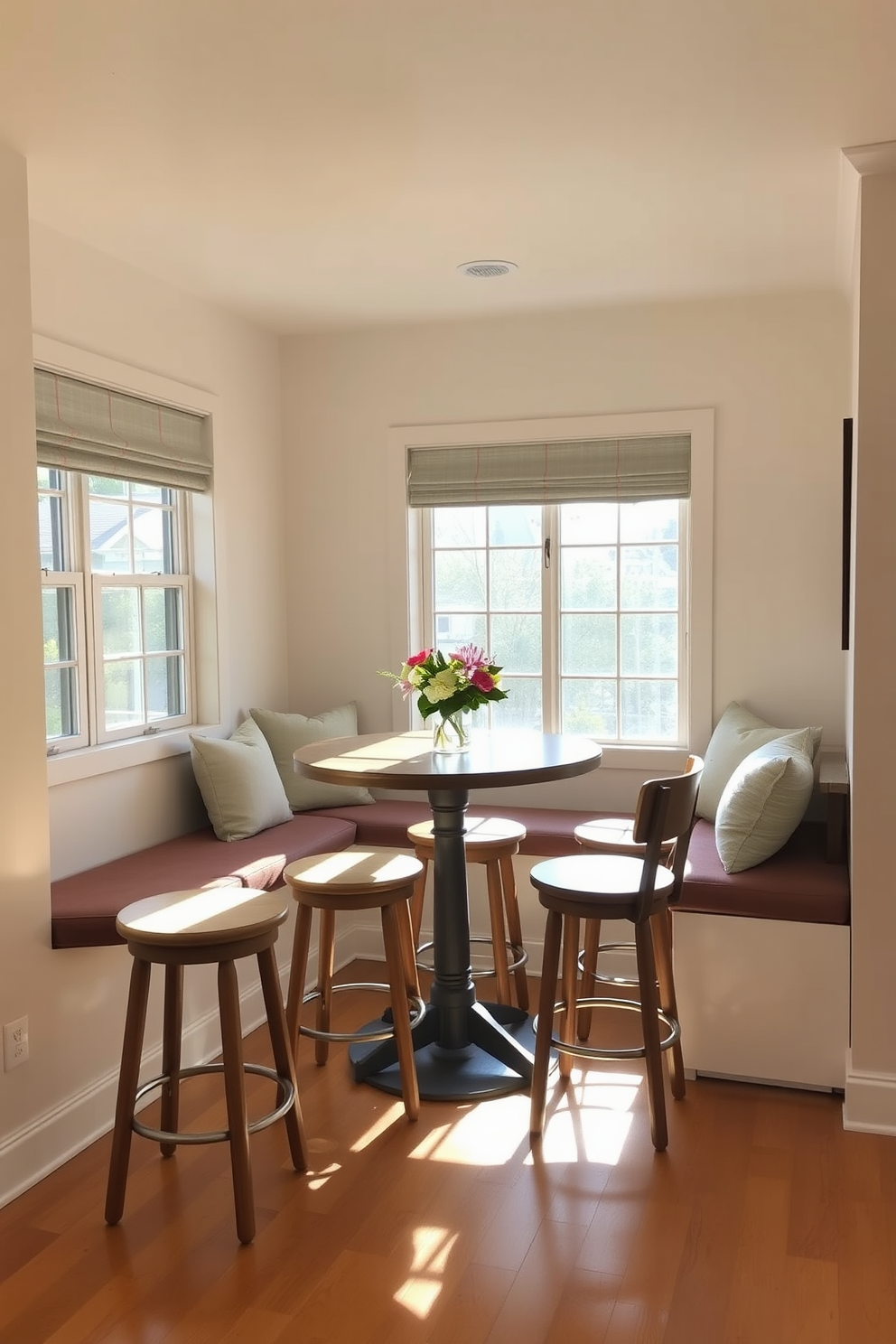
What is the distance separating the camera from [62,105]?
2.58 meters

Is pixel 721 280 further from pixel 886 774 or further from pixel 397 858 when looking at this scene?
pixel 397 858

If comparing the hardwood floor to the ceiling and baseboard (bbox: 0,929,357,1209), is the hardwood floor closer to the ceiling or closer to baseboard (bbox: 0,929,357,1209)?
baseboard (bbox: 0,929,357,1209)

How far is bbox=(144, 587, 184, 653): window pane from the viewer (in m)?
4.12

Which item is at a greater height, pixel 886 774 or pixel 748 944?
pixel 886 774

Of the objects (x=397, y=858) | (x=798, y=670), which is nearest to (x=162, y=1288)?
(x=397, y=858)

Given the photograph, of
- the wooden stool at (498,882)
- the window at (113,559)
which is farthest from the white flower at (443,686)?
the window at (113,559)

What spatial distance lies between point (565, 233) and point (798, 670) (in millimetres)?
1855

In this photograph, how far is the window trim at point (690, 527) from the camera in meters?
4.40

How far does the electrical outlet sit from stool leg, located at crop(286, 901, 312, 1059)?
2.28 feet

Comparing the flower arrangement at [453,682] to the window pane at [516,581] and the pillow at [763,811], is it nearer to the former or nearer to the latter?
the pillow at [763,811]

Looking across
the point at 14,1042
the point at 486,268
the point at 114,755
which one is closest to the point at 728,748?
the point at 486,268

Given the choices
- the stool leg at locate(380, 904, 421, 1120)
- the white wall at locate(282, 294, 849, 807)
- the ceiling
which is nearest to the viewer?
the ceiling

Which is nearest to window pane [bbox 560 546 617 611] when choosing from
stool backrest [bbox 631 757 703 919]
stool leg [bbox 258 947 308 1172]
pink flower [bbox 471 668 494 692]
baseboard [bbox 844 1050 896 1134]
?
pink flower [bbox 471 668 494 692]

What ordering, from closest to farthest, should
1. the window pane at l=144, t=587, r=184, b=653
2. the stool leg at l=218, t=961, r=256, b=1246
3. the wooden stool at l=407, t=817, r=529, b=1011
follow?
the stool leg at l=218, t=961, r=256, b=1246
the wooden stool at l=407, t=817, r=529, b=1011
the window pane at l=144, t=587, r=184, b=653
